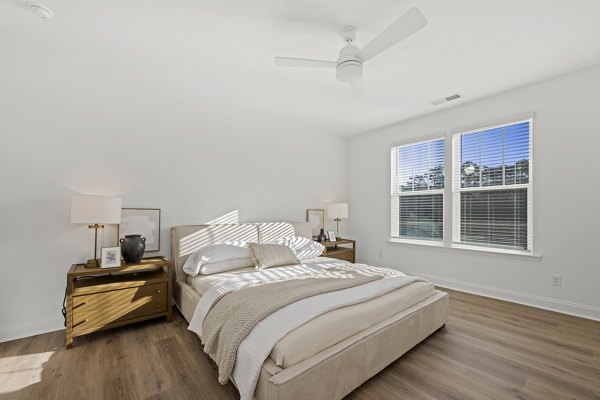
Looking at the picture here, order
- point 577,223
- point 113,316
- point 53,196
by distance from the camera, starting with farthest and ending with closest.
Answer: point 577,223 → point 53,196 → point 113,316

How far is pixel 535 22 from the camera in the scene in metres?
2.20

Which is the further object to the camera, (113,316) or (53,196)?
(53,196)

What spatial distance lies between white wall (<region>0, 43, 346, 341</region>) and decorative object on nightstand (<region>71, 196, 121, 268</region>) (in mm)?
397

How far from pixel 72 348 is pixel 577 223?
521 cm

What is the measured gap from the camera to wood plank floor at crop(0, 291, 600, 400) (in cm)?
178

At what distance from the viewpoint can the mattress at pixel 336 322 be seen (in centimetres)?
153

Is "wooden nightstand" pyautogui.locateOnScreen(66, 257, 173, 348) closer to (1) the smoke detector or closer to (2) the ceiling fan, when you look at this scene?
(1) the smoke detector

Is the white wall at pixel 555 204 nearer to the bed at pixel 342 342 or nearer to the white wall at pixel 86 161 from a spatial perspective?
the bed at pixel 342 342

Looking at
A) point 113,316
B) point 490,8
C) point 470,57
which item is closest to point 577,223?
point 470,57

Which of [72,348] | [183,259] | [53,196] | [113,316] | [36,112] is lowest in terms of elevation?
[72,348]

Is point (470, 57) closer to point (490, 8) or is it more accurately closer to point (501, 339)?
point (490, 8)

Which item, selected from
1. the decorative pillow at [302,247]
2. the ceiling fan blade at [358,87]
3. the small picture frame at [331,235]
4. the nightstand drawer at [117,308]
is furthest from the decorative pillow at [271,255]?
the ceiling fan blade at [358,87]

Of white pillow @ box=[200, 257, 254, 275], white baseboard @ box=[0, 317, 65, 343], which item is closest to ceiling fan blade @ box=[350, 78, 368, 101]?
white pillow @ box=[200, 257, 254, 275]

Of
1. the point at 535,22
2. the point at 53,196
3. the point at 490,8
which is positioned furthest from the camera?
the point at 53,196
